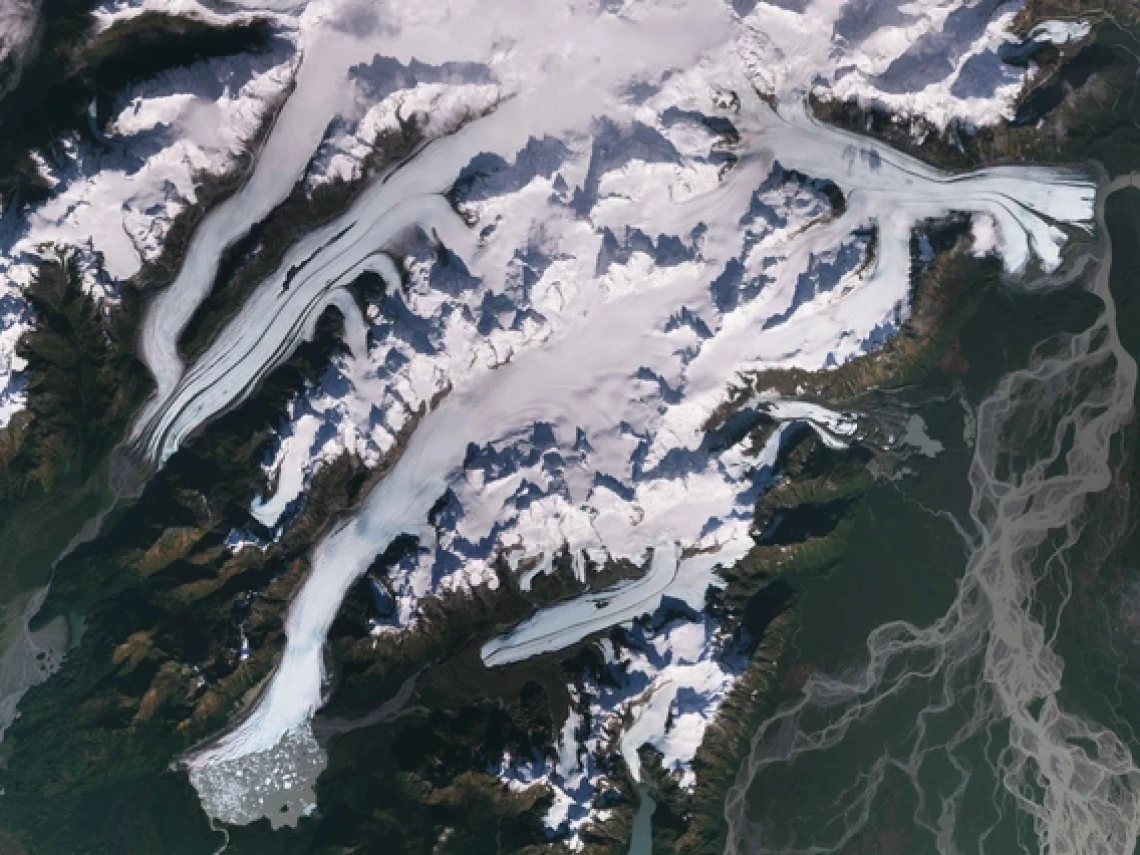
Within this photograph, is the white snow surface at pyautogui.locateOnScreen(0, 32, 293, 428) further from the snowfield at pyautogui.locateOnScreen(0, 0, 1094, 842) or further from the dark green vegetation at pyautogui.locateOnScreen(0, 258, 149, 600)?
the dark green vegetation at pyautogui.locateOnScreen(0, 258, 149, 600)

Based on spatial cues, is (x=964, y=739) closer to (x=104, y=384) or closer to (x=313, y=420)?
(x=313, y=420)

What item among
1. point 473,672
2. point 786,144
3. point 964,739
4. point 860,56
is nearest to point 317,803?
point 473,672

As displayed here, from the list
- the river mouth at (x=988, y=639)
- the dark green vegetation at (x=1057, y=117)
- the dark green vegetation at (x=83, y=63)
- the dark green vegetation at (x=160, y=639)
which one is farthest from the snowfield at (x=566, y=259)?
the river mouth at (x=988, y=639)

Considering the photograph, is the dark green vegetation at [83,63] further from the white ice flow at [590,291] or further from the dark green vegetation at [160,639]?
the dark green vegetation at [160,639]

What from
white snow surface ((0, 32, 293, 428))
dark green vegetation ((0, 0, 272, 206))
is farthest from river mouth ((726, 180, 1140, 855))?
dark green vegetation ((0, 0, 272, 206))

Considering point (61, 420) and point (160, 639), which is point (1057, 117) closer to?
point (61, 420)

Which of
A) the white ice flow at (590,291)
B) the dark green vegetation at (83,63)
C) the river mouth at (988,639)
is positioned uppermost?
the dark green vegetation at (83,63)
